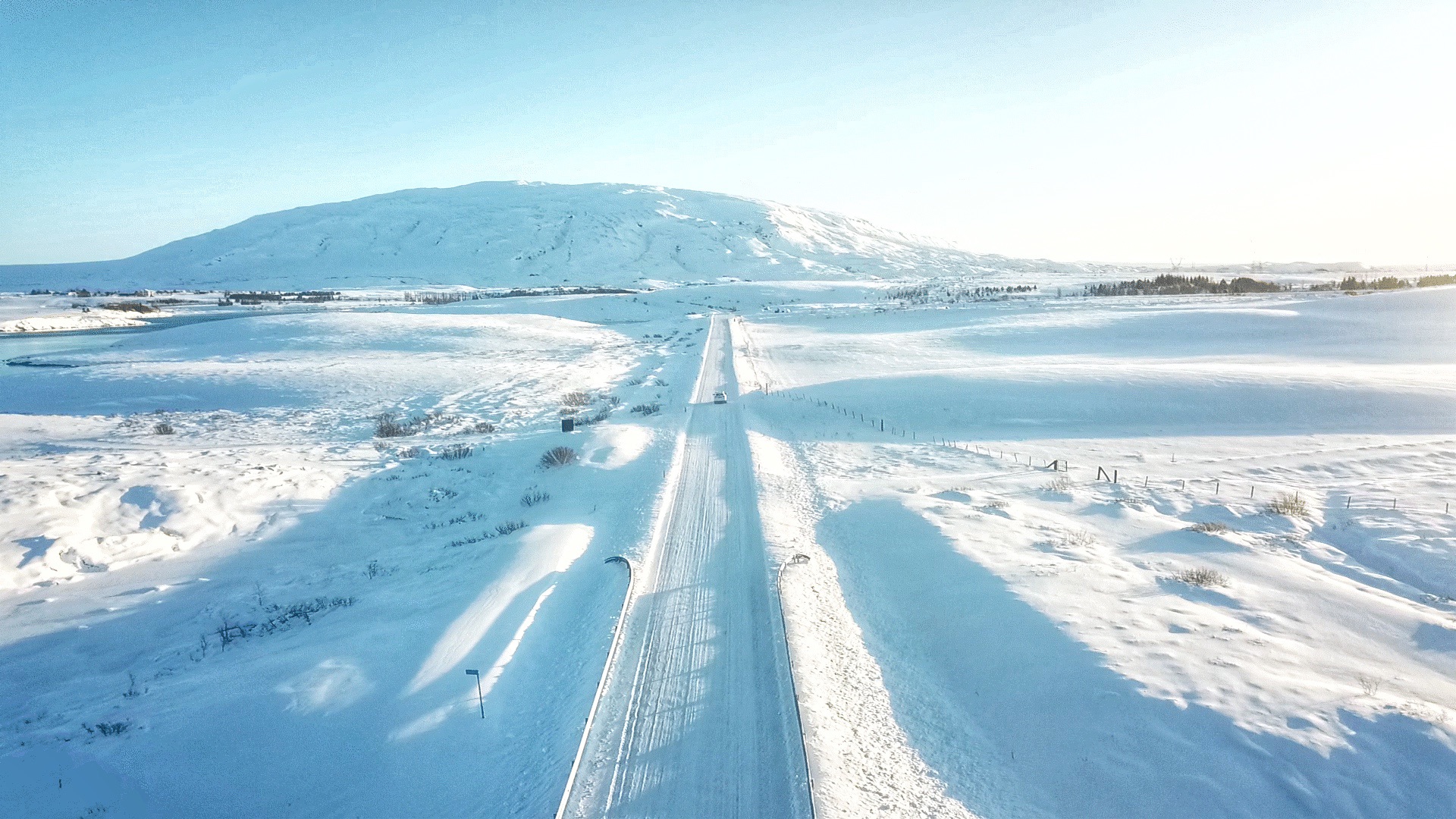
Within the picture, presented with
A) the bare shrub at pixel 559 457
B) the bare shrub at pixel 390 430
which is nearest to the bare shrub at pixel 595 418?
the bare shrub at pixel 559 457

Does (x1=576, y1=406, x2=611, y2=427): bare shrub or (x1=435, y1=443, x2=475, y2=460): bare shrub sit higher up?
(x1=576, y1=406, x2=611, y2=427): bare shrub

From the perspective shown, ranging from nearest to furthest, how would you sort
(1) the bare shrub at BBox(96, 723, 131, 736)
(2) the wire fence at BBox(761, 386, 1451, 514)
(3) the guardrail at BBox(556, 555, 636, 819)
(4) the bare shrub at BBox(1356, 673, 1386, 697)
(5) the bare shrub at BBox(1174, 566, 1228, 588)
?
(3) the guardrail at BBox(556, 555, 636, 819), (4) the bare shrub at BBox(1356, 673, 1386, 697), (1) the bare shrub at BBox(96, 723, 131, 736), (5) the bare shrub at BBox(1174, 566, 1228, 588), (2) the wire fence at BBox(761, 386, 1451, 514)

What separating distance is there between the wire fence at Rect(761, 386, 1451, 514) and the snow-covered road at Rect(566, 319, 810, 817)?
10592 millimetres

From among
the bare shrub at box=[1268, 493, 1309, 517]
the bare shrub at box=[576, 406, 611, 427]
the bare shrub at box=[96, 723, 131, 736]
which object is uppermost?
the bare shrub at box=[576, 406, 611, 427]

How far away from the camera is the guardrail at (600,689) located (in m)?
6.84

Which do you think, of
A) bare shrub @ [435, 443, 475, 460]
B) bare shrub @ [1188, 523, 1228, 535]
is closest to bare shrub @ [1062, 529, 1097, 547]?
bare shrub @ [1188, 523, 1228, 535]

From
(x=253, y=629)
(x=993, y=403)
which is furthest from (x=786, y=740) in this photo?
(x=993, y=403)

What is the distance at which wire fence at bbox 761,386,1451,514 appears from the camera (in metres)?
14.3

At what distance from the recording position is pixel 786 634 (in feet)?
31.9

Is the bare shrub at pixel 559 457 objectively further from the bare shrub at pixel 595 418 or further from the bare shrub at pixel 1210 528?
the bare shrub at pixel 1210 528

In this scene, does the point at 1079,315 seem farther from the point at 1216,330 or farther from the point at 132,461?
the point at 132,461

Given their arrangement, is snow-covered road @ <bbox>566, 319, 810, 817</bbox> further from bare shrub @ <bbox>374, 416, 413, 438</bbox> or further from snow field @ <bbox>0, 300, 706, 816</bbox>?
bare shrub @ <bbox>374, 416, 413, 438</bbox>

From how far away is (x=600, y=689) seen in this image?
8469 millimetres

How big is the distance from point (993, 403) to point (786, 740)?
24.1 m
